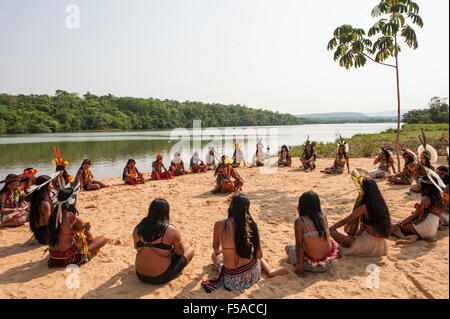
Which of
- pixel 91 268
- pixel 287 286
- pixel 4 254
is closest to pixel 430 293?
pixel 287 286

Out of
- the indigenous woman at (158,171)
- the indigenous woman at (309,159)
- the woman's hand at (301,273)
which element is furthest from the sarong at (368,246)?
the indigenous woman at (158,171)

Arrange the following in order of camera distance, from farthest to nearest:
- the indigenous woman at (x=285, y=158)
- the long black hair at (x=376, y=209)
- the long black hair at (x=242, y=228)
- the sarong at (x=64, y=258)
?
the indigenous woman at (x=285, y=158) → the sarong at (x=64, y=258) → the long black hair at (x=376, y=209) → the long black hair at (x=242, y=228)

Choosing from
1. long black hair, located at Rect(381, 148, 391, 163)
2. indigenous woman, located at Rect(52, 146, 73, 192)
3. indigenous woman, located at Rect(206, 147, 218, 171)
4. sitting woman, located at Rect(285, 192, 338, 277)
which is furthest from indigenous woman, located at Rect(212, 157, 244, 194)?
indigenous woman, located at Rect(206, 147, 218, 171)

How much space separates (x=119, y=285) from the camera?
11.1 ft

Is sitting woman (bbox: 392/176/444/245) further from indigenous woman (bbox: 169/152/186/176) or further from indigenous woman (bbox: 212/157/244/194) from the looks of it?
indigenous woman (bbox: 169/152/186/176)

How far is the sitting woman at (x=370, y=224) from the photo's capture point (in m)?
3.52

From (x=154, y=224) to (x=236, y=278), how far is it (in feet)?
3.84

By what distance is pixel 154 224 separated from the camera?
321 centimetres

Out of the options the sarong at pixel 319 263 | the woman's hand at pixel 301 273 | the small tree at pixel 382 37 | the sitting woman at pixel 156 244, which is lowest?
the woman's hand at pixel 301 273

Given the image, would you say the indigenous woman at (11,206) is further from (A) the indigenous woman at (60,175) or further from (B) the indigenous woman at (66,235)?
(B) the indigenous woman at (66,235)

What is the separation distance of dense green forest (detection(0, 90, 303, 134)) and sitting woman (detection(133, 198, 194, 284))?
55.8m

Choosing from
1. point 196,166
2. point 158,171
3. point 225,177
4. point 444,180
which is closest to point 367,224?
point 444,180

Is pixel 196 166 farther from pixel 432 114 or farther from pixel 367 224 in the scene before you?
pixel 432 114

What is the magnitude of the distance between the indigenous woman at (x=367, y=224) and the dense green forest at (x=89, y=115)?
57.2 meters
